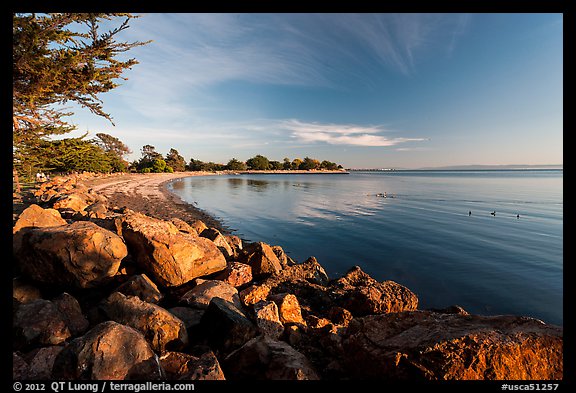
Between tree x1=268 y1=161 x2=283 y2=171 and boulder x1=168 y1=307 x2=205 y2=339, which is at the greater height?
tree x1=268 y1=161 x2=283 y2=171

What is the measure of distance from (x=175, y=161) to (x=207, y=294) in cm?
Answer: 13597

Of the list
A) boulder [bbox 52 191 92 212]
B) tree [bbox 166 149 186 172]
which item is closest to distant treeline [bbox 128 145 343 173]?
tree [bbox 166 149 186 172]

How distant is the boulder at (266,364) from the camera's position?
2.89 meters

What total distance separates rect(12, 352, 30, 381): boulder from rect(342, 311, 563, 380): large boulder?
3.69 metres

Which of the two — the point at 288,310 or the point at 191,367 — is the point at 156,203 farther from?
the point at 191,367

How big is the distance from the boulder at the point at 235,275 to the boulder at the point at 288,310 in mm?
1983

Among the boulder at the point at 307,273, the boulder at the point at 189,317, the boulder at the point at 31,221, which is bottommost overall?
the boulder at the point at 307,273

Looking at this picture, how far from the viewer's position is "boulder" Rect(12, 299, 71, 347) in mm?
3150

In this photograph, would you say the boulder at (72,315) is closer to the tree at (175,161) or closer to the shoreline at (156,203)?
the shoreline at (156,203)

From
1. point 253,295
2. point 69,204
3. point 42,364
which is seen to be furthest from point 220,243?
point 69,204

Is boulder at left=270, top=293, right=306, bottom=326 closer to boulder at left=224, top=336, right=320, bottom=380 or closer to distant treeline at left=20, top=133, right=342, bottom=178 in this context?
boulder at left=224, top=336, right=320, bottom=380

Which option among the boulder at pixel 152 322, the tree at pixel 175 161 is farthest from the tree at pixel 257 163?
the boulder at pixel 152 322

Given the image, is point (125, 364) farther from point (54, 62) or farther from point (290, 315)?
point (54, 62)
